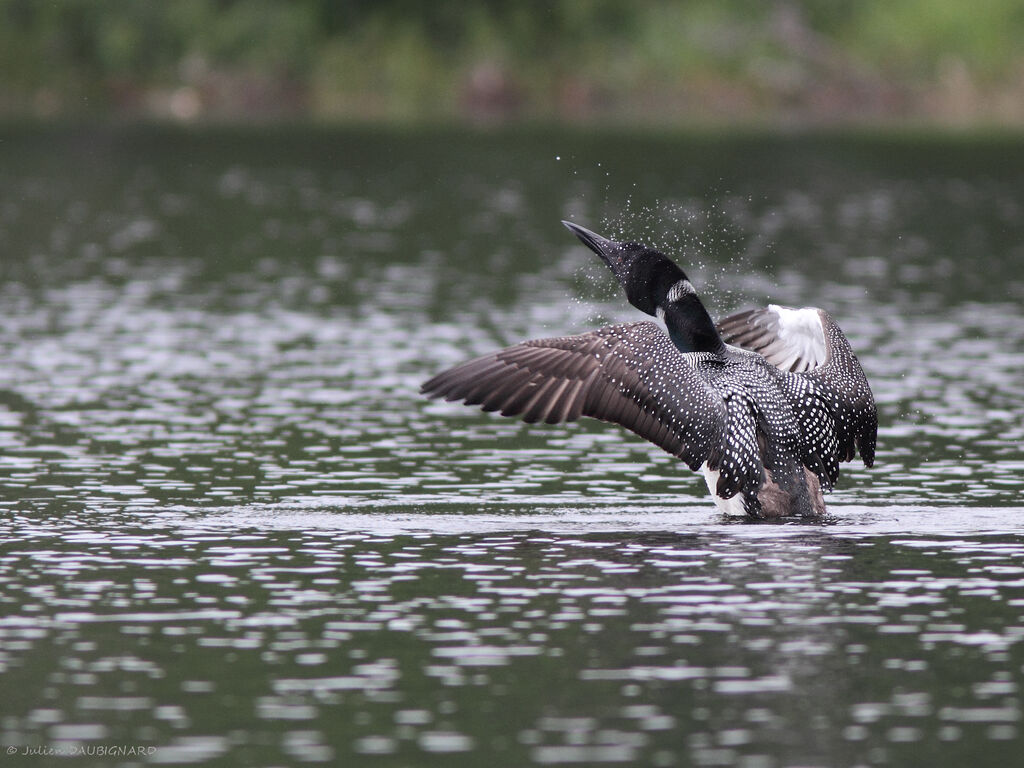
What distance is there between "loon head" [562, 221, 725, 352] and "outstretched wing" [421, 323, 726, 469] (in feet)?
0.50

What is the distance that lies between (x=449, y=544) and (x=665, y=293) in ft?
8.57

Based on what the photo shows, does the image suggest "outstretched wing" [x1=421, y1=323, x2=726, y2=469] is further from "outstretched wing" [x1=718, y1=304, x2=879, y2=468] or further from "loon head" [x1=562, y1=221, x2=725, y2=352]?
"outstretched wing" [x1=718, y1=304, x2=879, y2=468]

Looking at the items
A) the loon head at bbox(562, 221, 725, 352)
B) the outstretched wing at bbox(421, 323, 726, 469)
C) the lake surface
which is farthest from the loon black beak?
the lake surface

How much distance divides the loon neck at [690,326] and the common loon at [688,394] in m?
0.01

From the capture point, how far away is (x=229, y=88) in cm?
9106

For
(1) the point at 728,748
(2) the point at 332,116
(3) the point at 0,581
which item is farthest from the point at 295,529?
(2) the point at 332,116

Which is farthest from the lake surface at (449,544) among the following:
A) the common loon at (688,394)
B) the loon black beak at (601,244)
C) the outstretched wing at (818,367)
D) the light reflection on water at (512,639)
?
the loon black beak at (601,244)

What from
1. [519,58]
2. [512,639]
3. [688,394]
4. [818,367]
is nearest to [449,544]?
[688,394]

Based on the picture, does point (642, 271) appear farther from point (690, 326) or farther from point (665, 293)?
point (690, 326)

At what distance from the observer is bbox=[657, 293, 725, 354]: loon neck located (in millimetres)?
14820

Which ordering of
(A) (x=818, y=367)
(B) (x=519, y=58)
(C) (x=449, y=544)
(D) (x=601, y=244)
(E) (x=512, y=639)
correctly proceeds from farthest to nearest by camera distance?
1. (B) (x=519, y=58)
2. (A) (x=818, y=367)
3. (D) (x=601, y=244)
4. (C) (x=449, y=544)
5. (E) (x=512, y=639)

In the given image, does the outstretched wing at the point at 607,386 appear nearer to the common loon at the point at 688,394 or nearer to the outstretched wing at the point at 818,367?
the common loon at the point at 688,394

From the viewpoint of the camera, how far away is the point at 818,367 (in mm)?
15883

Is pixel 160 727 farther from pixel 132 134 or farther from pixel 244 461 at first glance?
pixel 132 134
